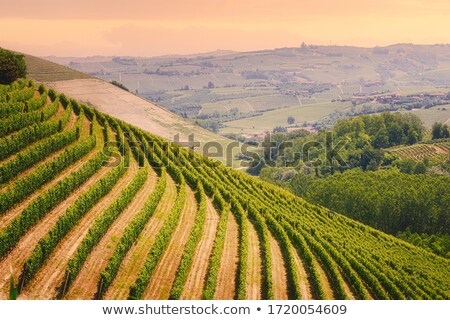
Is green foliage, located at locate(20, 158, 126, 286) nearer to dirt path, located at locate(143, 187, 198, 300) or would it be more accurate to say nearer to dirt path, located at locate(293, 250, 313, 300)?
dirt path, located at locate(143, 187, 198, 300)

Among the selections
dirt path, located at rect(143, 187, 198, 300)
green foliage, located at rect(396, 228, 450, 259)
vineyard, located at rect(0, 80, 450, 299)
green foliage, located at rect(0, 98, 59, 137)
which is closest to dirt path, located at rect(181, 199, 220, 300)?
vineyard, located at rect(0, 80, 450, 299)

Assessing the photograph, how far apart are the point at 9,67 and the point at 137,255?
120 ft

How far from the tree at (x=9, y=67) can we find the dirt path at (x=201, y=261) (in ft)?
99.9

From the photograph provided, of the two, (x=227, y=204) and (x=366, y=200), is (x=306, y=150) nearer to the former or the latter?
(x=366, y=200)

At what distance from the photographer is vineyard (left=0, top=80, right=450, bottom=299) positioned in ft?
97.9

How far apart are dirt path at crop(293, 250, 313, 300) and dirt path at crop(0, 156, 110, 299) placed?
16656mm

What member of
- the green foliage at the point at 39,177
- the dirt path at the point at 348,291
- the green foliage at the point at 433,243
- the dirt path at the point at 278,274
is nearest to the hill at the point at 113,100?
the green foliage at the point at 433,243

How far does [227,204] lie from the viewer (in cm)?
4950

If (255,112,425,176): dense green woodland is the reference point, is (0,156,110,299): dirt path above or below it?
above

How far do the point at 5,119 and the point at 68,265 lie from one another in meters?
18.3

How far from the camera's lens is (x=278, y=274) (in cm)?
3750

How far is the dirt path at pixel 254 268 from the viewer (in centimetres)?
3391

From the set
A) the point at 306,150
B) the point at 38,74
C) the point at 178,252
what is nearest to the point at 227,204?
the point at 178,252

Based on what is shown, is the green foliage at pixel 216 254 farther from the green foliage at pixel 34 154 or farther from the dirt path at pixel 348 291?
the green foliage at pixel 34 154
